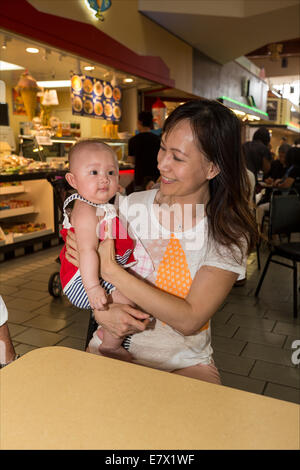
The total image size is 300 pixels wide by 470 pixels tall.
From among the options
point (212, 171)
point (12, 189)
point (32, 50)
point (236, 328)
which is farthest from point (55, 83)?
point (212, 171)

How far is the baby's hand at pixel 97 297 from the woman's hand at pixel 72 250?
125mm

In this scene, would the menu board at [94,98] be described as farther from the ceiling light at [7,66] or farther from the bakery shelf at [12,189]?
the bakery shelf at [12,189]

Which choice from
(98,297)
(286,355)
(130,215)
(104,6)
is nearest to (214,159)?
(130,215)

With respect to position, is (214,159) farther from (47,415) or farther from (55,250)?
(55,250)

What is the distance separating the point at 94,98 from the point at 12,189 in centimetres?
257

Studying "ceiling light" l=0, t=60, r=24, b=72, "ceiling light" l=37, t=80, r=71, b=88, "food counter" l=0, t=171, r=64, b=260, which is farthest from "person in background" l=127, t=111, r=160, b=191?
"ceiling light" l=37, t=80, r=71, b=88

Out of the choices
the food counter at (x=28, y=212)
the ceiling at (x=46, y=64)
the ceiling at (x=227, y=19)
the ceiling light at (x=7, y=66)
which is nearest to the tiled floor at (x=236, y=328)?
the food counter at (x=28, y=212)

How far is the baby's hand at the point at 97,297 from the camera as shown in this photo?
4.39 feet

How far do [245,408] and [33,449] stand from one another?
424 mm

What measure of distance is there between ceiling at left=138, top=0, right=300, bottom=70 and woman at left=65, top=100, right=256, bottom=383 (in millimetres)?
6363

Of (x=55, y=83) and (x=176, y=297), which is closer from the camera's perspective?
(x=176, y=297)

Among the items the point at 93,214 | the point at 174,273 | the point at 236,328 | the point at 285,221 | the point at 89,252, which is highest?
the point at 93,214

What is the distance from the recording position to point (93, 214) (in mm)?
1427

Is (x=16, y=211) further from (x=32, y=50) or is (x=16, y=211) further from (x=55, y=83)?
(x=55, y=83)
